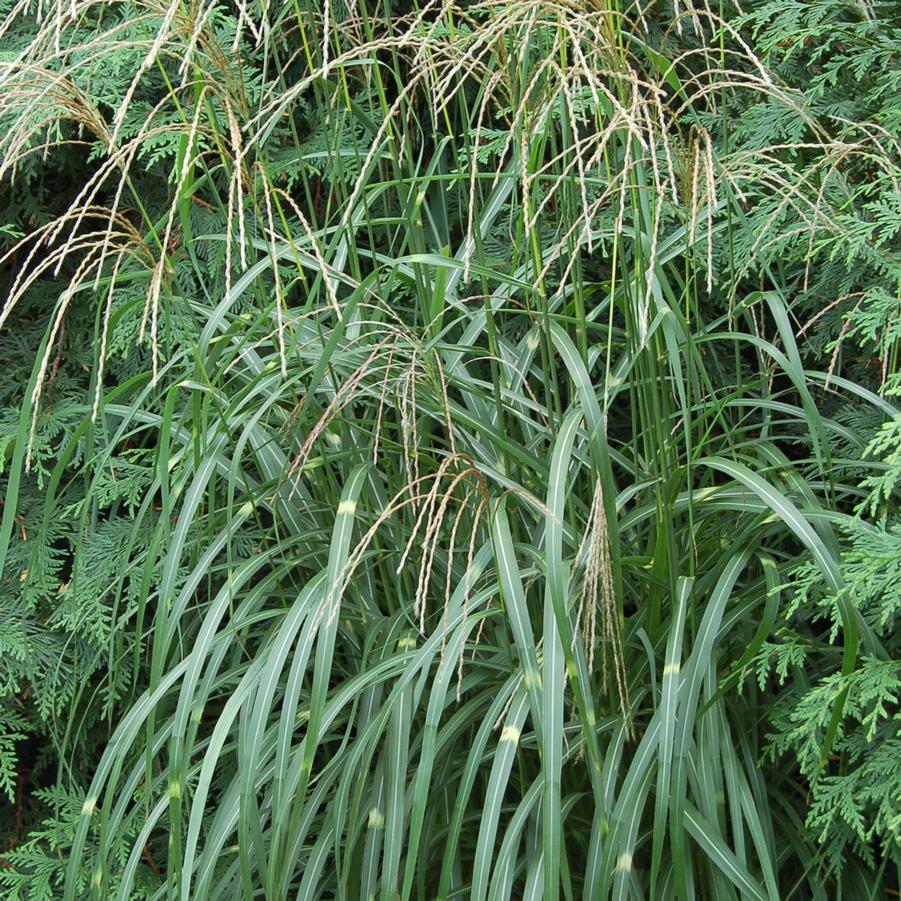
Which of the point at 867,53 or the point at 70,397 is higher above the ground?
the point at 867,53

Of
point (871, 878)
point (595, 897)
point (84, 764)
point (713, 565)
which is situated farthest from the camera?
point (84, 764)

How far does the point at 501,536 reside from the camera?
149 cm

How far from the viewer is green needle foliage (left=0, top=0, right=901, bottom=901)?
4.76 feet

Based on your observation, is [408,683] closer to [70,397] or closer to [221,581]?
[221,581]

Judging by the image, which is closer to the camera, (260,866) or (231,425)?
(260,866)

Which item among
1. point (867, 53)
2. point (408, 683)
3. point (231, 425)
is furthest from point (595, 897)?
point (867, 53)

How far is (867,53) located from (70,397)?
5.80 feet

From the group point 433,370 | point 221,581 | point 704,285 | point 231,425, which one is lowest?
point 221,581

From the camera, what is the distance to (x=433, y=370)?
155cm

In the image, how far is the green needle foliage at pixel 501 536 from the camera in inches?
57.2

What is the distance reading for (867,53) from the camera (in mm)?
2037

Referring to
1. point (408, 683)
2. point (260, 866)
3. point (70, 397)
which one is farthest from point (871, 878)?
point (70, 397)

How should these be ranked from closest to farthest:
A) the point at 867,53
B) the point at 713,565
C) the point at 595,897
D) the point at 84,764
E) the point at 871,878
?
the point at 595,897 < the point at 871,878 < the point at 713,565 < the point at 867,53 < the point at 84,764

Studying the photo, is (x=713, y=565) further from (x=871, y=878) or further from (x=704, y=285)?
(x=704, y=285)
